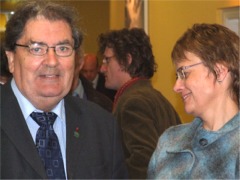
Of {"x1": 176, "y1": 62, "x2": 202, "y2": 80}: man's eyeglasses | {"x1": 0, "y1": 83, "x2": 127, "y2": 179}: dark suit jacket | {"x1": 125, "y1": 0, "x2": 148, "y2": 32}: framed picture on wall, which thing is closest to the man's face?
{"x1": 0, "y1": 83, "x2": 127, "y2": 179}: dark suit jacket

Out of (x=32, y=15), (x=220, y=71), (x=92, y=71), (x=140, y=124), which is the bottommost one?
(x=92, y=71)

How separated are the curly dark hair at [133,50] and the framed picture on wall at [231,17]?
1.53 meters

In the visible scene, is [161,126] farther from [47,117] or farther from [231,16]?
[231,16]

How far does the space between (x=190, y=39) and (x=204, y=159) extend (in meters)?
0.52

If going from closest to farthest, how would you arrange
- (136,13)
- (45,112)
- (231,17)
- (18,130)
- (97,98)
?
(18,130), (45,112), (97,98), (231,17), (136,13)

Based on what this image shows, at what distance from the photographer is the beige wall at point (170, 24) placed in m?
5.07

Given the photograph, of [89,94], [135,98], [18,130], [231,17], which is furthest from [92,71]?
[18,130]

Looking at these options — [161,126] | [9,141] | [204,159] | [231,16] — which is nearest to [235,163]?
[204,159]

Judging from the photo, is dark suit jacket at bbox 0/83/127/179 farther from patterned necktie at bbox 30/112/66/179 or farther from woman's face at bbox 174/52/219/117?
woman's face at bbox 174/52/219/117

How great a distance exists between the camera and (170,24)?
5660 millimetres

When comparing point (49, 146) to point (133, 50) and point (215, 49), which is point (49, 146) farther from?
point (133, 50)

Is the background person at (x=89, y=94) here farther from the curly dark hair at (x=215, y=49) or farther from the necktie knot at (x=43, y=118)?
the curly dark hair at (x=215, y=49)

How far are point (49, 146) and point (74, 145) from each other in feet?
0.38

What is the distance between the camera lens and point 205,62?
2133mm
